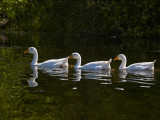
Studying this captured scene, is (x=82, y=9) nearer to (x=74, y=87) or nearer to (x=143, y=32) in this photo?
(x=143, y=32)

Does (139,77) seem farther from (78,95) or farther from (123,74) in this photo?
→ (78,95)

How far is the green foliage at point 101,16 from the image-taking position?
105 ft

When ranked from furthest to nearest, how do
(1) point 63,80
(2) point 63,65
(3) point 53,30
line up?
(3) point 53,30
(2) point 63,65
(1) point 63,80

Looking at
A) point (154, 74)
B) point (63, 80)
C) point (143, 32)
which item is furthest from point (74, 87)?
point (143, 32)

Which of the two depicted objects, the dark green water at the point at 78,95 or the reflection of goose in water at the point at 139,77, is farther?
the reflection of goose in water at the point at 139,77

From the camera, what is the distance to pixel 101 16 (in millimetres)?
34406

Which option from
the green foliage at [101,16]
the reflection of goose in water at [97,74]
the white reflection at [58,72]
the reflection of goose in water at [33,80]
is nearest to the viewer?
the reflection of goose in water at [33,80]

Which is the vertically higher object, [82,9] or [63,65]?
[82,9]

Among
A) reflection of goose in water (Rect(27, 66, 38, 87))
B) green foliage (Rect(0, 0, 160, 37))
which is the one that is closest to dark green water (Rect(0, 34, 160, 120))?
reflection of goose in water (Rect(27, 66, 38, 87))

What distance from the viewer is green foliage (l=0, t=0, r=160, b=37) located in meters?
32.0

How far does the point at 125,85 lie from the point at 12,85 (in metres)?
3.59

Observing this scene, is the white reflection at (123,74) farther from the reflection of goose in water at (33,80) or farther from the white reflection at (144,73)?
the reflection of goose in water at (33,80)

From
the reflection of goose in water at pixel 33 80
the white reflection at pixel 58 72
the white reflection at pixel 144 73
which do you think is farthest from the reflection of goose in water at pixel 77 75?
the white reflection at pixel 144 73

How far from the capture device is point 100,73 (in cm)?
1334
